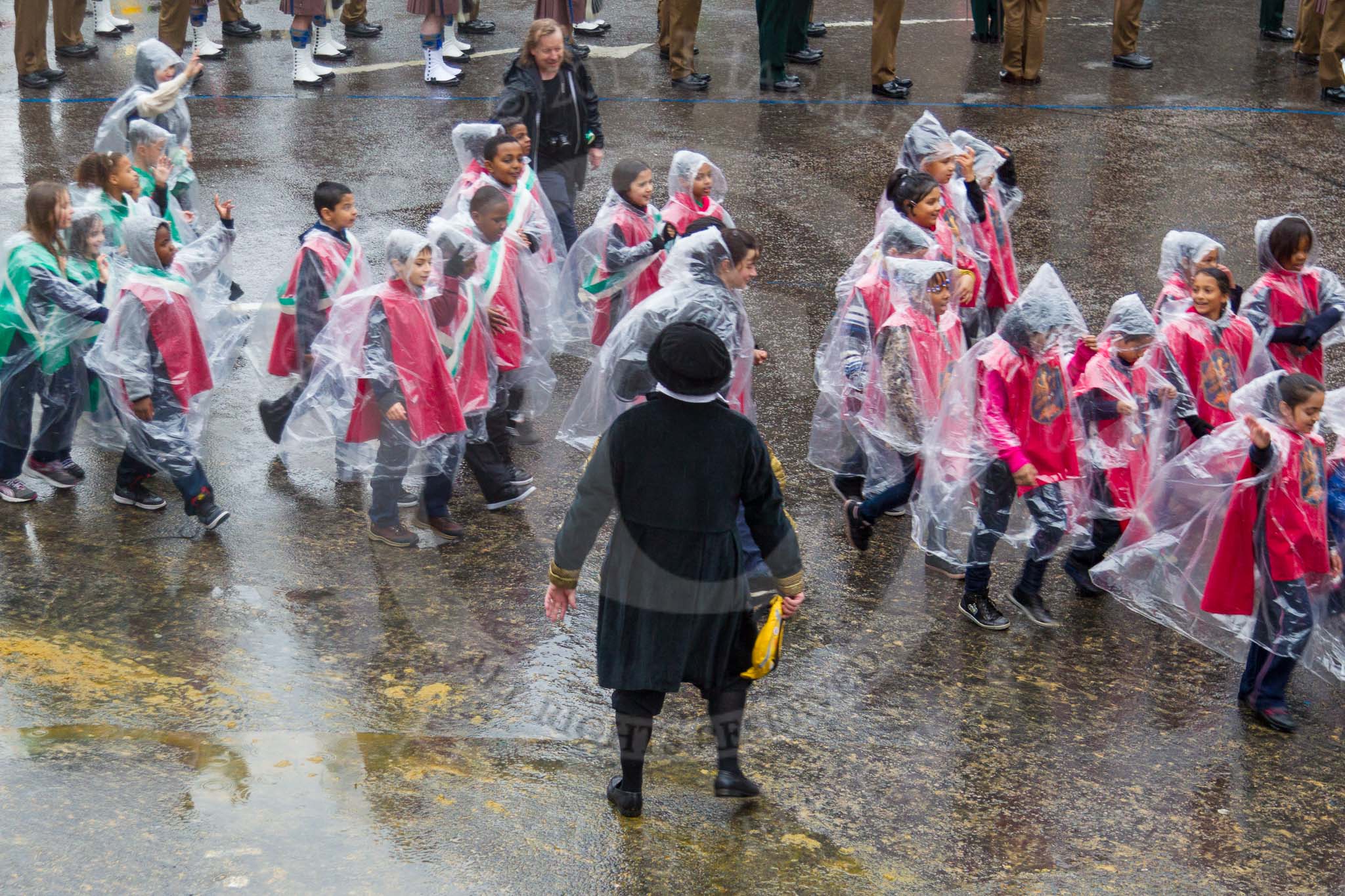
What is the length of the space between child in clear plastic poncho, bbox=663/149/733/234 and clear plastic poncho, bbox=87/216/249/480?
2.22 metres

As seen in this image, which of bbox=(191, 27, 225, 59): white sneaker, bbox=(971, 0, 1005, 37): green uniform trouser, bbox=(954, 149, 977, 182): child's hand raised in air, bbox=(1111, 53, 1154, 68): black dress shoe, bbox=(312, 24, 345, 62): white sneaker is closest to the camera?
bbox=(954, 149, 977, 182): child's hand raised in air

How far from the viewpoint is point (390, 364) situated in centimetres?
537

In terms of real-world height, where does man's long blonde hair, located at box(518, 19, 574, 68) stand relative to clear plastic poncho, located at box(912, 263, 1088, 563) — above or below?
above

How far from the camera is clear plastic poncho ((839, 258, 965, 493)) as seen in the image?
221 inches

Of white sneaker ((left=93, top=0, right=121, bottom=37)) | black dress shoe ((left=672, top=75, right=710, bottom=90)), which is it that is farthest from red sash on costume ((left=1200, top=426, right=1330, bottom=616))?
white sneaker ((left=93, top=0, right=121, bottom=37))

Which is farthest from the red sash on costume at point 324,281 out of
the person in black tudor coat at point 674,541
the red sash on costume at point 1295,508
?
the red sash on costume at point 1295,508

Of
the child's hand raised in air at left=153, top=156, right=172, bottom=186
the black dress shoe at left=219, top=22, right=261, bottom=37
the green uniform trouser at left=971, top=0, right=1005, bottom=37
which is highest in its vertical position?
the green uniform trouser at left=971, top=0, right=1005, bottom=37

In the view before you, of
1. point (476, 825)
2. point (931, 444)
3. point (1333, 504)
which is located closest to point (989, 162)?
point (931, 444)

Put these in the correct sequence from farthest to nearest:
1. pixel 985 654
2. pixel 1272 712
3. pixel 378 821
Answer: pixel 985 654 < pixel 1272 712 < pixel 378 821

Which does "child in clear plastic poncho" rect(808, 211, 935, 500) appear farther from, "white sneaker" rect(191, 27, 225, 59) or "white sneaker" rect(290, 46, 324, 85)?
"white sneaker" rect(191, 27, 225, 59)

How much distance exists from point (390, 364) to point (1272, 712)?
337 centimetres

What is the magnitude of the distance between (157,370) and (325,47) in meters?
7.65

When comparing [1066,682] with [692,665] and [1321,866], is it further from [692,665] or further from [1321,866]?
[692,665]

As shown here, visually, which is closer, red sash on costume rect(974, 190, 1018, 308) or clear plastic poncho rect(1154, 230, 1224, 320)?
clear plastic poncho rect(1154, 230, 1224, 320)
